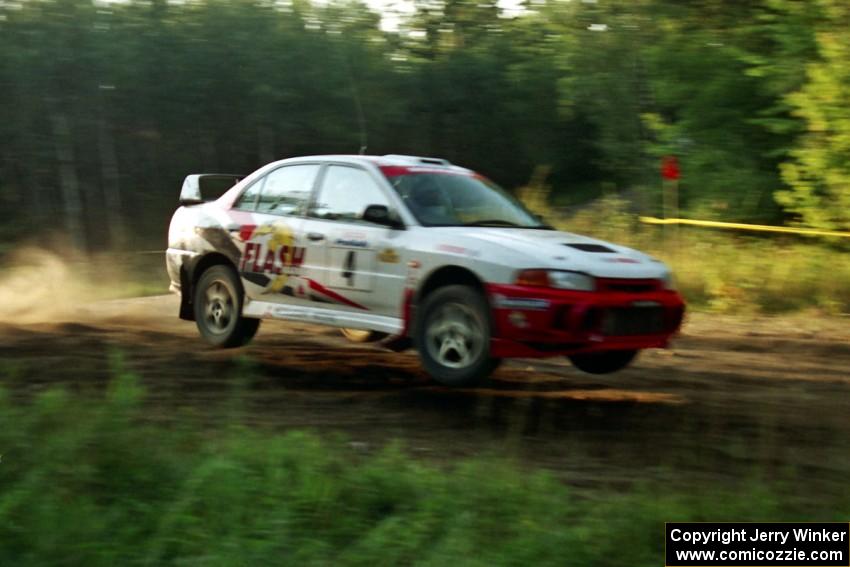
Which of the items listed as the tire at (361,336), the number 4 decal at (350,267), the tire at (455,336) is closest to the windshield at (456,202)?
the number 4 decal at (350,267)

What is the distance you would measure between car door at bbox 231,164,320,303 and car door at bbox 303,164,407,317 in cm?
15

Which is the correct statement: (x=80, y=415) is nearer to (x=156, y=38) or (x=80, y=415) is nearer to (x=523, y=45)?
(x=156, y=38)

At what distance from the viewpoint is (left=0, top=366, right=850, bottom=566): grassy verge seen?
15.5 ft

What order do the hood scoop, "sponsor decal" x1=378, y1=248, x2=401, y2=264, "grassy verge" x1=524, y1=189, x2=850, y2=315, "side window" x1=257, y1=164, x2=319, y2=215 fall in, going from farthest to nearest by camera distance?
"grassy verge" x1=524, y1=189, x2=850, y2=315
"side window" x1=257, y1=164, x2=319, y2=215
"sponsor decal" x1=378, y1=248, x2=401, y2=264
the hood scoop

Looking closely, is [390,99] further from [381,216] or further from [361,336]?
[381,216]

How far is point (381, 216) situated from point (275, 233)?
50.2 inches

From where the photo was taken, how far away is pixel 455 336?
801 centimetres

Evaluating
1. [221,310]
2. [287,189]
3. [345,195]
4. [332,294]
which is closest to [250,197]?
[287,189]

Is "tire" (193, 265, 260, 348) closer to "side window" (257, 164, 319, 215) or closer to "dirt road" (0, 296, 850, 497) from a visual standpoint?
Answer: "dirt road" (0, 296, 850, 497)

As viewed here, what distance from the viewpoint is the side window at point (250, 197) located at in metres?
9.91

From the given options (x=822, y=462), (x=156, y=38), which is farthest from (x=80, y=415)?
(x=156, y=38)

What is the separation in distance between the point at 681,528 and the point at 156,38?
2450 centimetres

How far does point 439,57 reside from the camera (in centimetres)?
3684

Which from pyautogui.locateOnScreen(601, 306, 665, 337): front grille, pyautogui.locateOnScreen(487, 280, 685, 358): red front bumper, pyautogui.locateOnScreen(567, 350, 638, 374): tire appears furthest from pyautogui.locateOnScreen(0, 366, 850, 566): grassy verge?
pyautogui.locateOnScreen(567, 350, 638, 374): tire
